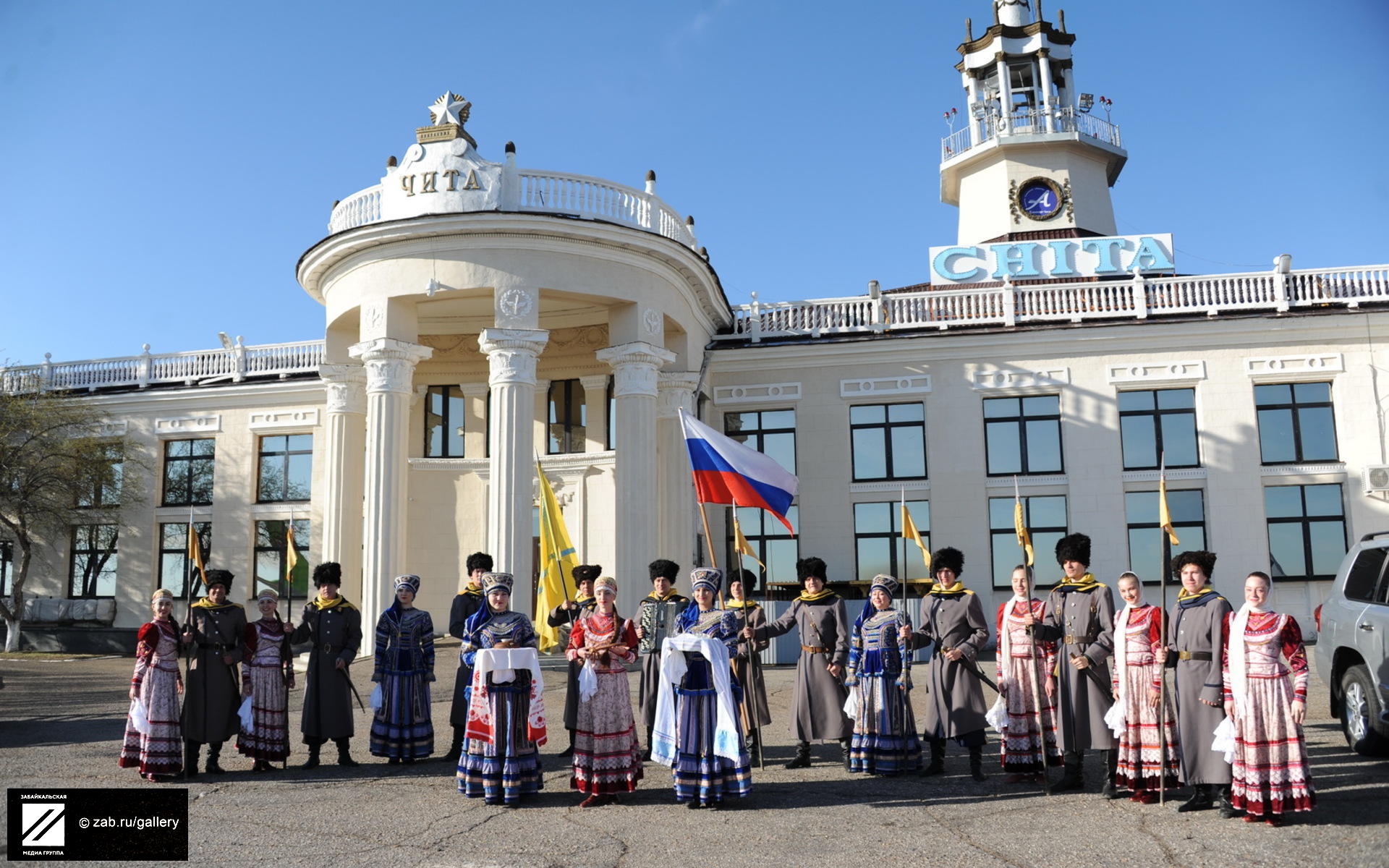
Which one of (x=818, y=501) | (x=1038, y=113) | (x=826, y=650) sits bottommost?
(x=826, y=650)

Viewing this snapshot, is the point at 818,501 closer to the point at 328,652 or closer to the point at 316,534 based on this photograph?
the point at 316,534

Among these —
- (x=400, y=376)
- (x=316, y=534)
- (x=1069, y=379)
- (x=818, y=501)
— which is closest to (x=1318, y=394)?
(x=1069, y=379)

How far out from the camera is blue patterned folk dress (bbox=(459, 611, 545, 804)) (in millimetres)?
8062

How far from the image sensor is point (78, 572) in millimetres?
26781

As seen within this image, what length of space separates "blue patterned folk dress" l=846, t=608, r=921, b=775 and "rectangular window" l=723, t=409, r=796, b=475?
45.9 feet

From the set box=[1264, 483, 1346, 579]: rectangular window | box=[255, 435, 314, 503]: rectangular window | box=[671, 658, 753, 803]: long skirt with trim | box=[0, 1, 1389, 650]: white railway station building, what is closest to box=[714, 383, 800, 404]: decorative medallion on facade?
box=[0, 1, 1389, 650]: white railway station building

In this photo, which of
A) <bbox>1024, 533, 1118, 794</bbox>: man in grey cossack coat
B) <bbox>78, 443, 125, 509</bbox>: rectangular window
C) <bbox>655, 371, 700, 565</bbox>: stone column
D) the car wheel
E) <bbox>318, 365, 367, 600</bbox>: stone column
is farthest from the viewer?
<bbox>78, 443, 125, 509</bbox>: rectangular window

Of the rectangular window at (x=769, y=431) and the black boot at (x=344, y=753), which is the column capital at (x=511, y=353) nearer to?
the rectangular window at (x=769, y=431)

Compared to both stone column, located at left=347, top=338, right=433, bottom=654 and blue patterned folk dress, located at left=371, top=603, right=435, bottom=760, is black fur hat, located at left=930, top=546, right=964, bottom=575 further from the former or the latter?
stone column, located at left=347, top=338, right=433, bottom=654

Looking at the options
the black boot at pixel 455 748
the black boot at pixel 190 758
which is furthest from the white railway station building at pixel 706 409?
the black boot at pixel 190 758

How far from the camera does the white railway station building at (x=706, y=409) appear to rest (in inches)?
Answer: 745

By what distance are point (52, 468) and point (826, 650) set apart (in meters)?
22.0

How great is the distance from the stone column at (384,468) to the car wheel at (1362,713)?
13.7 m

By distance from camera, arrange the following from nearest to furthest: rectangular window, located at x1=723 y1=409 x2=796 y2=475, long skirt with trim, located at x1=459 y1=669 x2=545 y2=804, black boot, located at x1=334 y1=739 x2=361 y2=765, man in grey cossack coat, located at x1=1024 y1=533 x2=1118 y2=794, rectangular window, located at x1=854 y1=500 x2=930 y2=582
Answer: long skirt with trim, located at x1=459 y1=669 x2=545 y2=804, man in grey cossack coat, located at x1=1024 y1=533 x2=1118 y2=794, black boot, located at x1=334 y1=739 x2=361 y2=765, rectangular window, located at x1=854 y1=500 x2=930 y2=582, rectangular window, located at x1=723 y1=409 x2=796 y2=475
